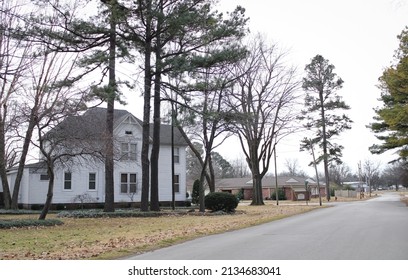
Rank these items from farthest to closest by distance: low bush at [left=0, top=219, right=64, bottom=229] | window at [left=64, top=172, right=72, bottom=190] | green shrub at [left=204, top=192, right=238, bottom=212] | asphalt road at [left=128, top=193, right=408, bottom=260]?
window at [left=64, top=172, right=72, bottom=190], green shrub at [left=204, top=192, right=238, bottom=212], low bush at [left=0, top=219, right=64, bottom=229], asphalt road at [left=128, top=193, right=408, bottom=260]

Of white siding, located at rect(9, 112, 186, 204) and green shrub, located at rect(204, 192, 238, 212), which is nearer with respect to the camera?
green shrub, located at rect(204, 192, 238, 212)

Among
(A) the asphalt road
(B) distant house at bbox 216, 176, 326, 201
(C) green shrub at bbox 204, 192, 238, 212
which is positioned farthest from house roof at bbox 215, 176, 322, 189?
(A) the asphalt road

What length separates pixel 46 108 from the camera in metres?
18.0

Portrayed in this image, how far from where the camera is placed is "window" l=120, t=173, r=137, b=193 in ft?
123

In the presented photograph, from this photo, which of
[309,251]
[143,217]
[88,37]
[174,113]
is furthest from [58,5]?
[309,251]

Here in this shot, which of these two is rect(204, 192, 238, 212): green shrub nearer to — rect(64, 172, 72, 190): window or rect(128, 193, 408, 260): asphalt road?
rect(64, 172, 72, 190): window

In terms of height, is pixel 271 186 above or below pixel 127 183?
below

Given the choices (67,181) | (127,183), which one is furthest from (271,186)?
(67,181)

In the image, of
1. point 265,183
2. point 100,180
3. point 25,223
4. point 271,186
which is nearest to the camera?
point 25,223

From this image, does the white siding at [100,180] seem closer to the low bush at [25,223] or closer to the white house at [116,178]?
the white house at [116,178]

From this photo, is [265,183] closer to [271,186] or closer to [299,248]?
[271,186]

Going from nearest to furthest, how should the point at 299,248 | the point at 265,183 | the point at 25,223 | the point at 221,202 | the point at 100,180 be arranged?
the point at 299,248 < the point at 25,223 < the point at 221,202 < the point at 100,180 < the point at 265,183

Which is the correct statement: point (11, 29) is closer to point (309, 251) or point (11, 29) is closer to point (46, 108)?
point (46, 108)

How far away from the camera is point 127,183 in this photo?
37.8 m
